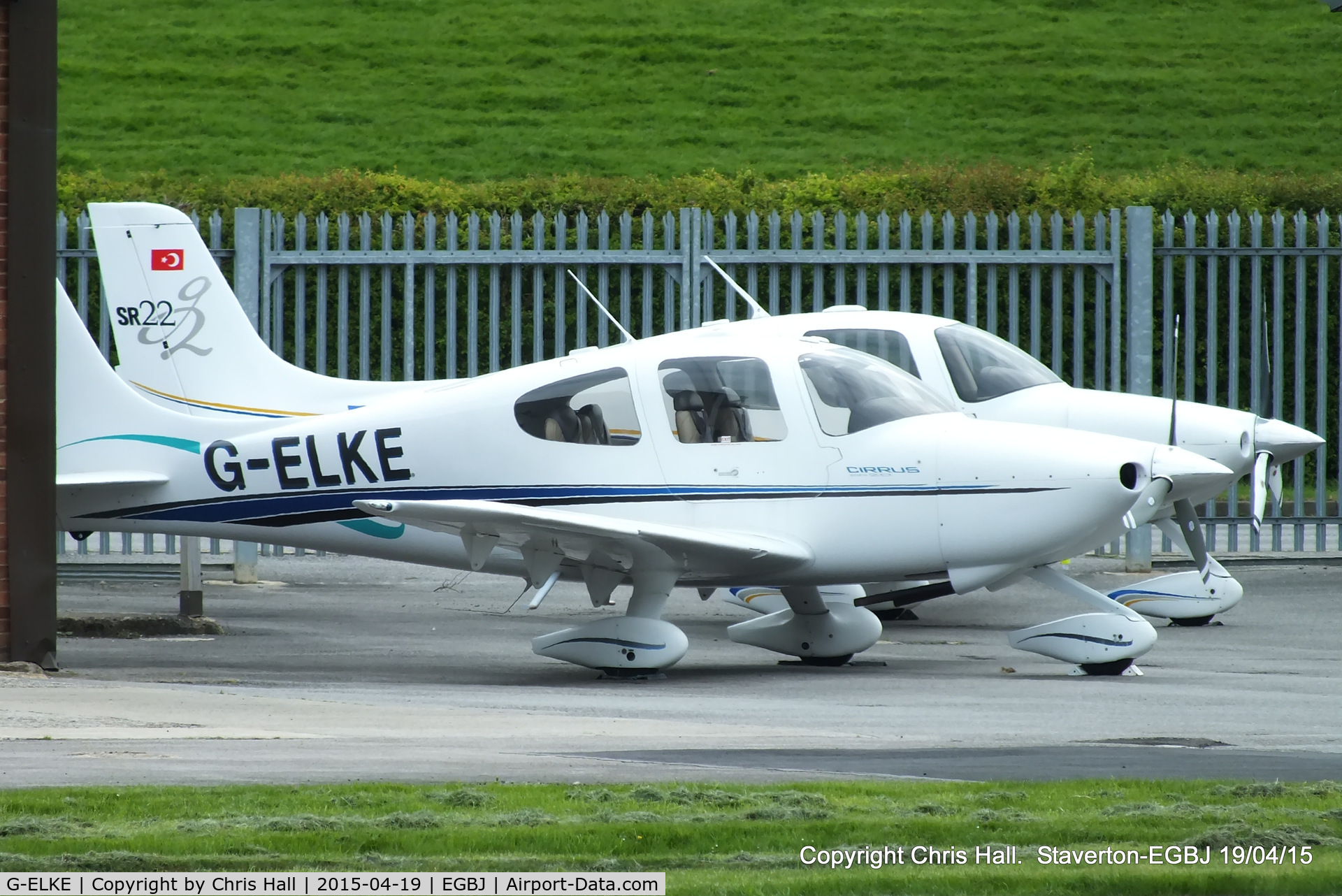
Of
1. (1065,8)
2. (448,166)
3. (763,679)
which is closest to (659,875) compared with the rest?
(763,679)

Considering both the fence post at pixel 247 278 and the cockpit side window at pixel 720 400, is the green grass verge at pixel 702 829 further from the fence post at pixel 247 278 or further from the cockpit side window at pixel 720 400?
the fence post at pixel 247 278

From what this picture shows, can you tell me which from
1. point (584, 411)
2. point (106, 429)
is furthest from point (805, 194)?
point (584, 411)

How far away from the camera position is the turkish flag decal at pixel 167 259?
14828 mm

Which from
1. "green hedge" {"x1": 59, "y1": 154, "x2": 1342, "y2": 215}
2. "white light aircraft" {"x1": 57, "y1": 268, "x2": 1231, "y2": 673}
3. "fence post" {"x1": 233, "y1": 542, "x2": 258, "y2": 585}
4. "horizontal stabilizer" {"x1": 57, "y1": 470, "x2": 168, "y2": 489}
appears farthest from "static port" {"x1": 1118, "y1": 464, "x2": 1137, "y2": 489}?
"green hedge" {"x1": 59, "y1": 154, "x2": 1342, "y2": 215}

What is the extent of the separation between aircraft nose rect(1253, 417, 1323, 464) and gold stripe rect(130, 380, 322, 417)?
23.0 ft

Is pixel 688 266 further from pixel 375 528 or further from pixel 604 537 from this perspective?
pixel 604 537

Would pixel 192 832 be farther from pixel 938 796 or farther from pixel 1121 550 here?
pixel 1121 550

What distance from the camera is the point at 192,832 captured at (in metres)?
5.76

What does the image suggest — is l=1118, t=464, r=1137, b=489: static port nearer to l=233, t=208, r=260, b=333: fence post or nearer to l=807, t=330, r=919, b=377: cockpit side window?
l=807, t=330, r=919, b=377: cockpit side window

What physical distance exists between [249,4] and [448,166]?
54.7 feet

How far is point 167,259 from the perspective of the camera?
14.8 m

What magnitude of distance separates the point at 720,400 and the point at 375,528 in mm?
2527

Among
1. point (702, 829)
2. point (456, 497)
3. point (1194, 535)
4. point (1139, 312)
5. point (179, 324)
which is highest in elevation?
point (1139, 312)

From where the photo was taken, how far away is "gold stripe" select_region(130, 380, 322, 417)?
1402 cm
